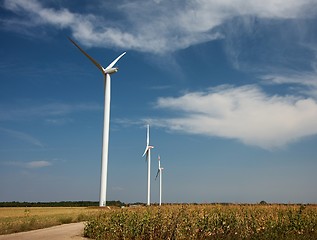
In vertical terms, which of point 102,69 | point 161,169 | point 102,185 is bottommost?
point 102,185

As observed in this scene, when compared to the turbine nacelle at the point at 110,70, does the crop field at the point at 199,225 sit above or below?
below

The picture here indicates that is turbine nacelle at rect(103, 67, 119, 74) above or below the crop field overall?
above

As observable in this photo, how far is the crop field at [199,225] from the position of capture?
21.0 m

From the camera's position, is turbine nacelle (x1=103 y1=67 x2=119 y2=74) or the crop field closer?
the crop field

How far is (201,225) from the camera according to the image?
22188mm

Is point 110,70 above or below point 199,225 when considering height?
above

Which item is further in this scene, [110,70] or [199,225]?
[110,70]

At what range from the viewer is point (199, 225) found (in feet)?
72.7

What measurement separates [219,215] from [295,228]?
4.65 m

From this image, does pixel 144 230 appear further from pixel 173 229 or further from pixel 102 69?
pixel 102 69

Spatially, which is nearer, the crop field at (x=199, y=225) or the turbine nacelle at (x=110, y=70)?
the crop field at (x=199, y=225)

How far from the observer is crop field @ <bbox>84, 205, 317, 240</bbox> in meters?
21.0

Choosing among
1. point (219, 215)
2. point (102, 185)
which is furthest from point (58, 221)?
point (219, 215)

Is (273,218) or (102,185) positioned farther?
(102,185)
